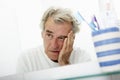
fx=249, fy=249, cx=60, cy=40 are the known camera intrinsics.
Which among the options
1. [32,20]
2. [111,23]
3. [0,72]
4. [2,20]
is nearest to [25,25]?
[32,20]

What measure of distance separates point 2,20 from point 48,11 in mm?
247

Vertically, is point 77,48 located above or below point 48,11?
below

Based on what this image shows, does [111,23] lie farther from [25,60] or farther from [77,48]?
[25,60]

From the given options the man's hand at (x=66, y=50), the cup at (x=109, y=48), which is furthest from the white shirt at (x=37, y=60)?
the cup at (x=109, y=48)

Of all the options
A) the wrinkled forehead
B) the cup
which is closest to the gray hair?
the wrinkled forehead

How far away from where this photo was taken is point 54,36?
3.16ft

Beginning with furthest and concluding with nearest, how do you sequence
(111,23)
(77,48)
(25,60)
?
(25,60)
(77,48)
(111,23)

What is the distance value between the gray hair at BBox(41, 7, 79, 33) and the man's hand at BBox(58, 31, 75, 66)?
0.10 feet

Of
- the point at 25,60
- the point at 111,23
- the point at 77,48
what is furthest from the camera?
the point at 25,60

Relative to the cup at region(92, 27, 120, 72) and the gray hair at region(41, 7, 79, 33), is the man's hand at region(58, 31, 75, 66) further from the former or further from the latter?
the cup at region(92, 27, 120, 72)

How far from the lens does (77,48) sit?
3.06 feet

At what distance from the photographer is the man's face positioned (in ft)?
3.12

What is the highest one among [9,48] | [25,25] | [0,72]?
[25,25]

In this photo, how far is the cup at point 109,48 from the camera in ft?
2.42
